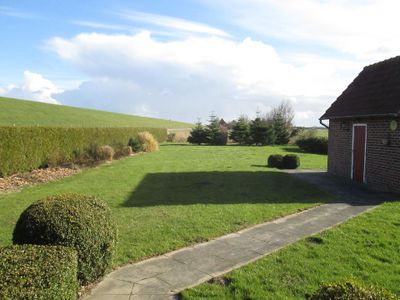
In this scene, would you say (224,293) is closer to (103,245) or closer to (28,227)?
(103,245)

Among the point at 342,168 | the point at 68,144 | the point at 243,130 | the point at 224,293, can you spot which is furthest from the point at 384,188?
the point at 243,130

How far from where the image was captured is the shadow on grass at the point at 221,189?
459 inches

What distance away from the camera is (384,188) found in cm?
1333

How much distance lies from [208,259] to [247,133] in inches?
1565

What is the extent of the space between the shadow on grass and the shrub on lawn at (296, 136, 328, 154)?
18.3 meters

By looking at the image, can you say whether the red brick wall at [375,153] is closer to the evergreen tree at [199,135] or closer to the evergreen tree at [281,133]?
the evergreen tree at [281,133]

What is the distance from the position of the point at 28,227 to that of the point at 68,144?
18.3 metres

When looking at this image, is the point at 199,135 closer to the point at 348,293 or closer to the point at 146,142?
the point at 146,142

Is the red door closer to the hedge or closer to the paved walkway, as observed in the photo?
the paved walkway

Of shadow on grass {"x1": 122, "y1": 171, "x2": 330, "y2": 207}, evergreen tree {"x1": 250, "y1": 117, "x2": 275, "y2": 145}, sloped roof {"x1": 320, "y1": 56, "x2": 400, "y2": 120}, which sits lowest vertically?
shadow on grass {"x1": 122, "y1": 171, "x2": 330, "y2": 207}

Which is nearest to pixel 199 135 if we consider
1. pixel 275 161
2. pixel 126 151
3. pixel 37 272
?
pixel 126 151

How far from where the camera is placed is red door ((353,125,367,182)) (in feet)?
Result: 48.9

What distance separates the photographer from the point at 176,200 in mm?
11727

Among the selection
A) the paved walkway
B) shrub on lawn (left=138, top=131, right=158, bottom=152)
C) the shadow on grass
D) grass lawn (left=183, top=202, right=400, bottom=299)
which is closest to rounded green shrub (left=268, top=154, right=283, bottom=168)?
the shadow on grass
